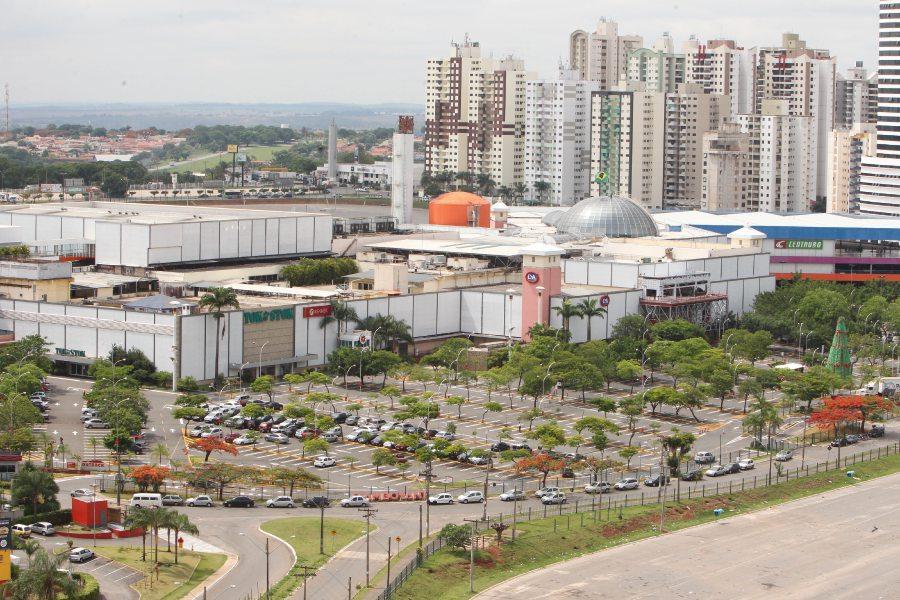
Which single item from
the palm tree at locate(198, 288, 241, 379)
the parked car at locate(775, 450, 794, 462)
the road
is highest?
the palm tree at locate(198, 288, 241, 379)

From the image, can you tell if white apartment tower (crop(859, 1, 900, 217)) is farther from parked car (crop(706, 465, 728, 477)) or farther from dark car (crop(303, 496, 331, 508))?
dark car (crop(303, 496, 331, 508))

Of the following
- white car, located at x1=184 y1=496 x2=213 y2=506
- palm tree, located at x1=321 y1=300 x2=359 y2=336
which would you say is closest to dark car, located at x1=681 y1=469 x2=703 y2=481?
white car, located at x1=184 y1=496 x2=213 y2=506

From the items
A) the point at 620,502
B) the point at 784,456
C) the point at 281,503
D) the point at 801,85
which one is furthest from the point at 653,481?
the point at 801,85

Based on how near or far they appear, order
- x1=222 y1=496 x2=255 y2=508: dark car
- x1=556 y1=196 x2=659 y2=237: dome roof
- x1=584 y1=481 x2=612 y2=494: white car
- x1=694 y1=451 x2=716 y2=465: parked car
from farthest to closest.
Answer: x1=556 y1=196 x2=659 y2=237: dome roof → x1=694 y1=451 x2=716 y2=465: parked car → x1=584 y1=481 x2=612 y2=494: white car → x1=222 y1=496 x2=255 y2=508: dark car

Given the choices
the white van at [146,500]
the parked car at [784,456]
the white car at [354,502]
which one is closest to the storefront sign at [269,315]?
the white car at [354,502]

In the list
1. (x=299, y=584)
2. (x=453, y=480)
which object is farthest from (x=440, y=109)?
(x=299, y=584)

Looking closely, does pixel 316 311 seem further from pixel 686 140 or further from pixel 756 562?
pixel 686 140

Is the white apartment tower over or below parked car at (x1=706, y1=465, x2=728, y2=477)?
over

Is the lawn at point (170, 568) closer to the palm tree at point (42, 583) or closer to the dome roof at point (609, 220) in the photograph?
the palm tree at point (42, 583)
